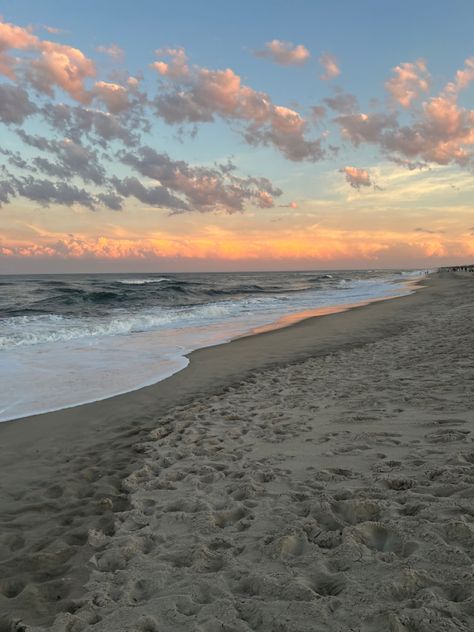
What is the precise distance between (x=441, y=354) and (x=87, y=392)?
290 inches

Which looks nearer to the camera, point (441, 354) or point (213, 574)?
point (213, 574)

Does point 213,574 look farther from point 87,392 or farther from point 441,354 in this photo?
point 441,354

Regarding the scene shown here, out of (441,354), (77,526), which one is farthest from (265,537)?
(441,354)

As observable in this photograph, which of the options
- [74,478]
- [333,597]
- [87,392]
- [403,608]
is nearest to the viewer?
[403,608]

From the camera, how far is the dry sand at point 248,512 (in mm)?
2707

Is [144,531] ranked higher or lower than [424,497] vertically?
lower

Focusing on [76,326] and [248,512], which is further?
[76,326]

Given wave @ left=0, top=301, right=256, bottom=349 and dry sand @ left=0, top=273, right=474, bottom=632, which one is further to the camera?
wave @ left=0, top=301, right=256, bottom=349

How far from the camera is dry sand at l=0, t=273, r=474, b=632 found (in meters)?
2.71

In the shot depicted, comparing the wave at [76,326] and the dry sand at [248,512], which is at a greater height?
the wave at [76,326]

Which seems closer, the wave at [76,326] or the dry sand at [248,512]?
the dry sand at [248,512]

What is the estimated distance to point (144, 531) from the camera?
3787 millimetres

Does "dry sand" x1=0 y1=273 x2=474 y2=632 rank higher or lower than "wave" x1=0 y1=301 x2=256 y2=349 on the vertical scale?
lower

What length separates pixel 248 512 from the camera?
3.91 metres
